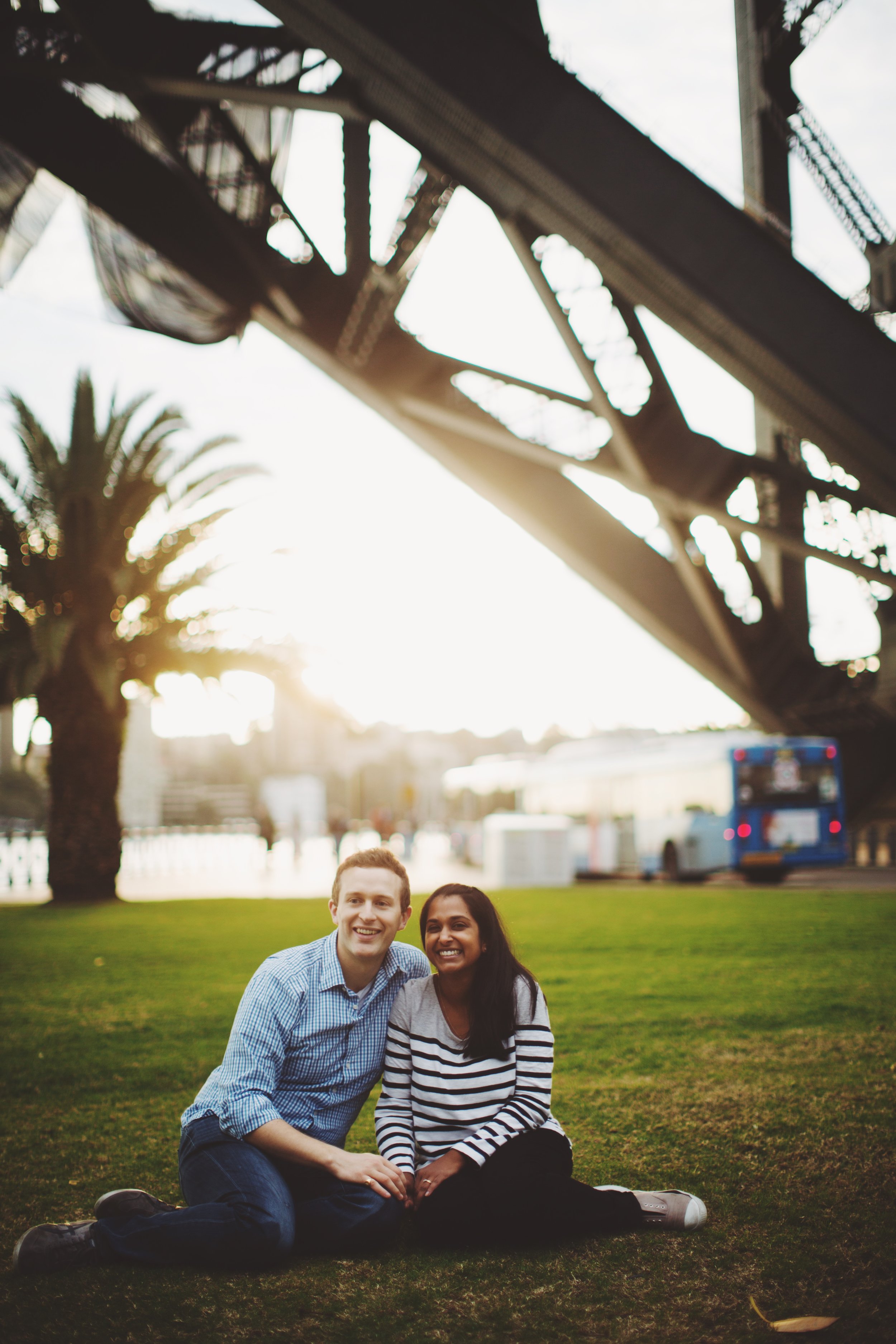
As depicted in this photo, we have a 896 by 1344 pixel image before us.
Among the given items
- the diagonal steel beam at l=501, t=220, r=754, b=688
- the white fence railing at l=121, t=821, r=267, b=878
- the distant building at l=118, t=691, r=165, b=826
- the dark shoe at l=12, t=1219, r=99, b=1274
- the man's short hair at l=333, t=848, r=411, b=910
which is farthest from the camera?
the distant building at l=118, t=691, r=165, b=826

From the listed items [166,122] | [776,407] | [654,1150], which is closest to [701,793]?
[776,407]

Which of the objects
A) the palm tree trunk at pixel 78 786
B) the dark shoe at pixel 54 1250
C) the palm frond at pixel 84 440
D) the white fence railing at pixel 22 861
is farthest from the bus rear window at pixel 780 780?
the dark shoe at pixel 54 1250

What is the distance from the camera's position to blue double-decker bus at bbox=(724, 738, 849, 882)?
19.1 meters

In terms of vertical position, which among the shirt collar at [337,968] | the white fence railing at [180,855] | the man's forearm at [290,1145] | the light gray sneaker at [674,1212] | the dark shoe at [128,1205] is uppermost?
the shirt collar at [337,968]

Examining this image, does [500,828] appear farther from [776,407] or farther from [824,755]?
[776,407]

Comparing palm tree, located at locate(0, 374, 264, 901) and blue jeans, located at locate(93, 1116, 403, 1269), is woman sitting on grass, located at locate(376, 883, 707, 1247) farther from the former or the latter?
palm tree, located at locate(0, 374, 264, 901)

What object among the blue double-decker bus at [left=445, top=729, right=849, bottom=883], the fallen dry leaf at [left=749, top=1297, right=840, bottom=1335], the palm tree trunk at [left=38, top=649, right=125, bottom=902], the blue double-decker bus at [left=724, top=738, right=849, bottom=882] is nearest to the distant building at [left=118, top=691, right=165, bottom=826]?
the blue double-decker bus at [left=445, top=729, right=849, bottom=883]

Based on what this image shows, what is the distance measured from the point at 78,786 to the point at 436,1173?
Answer: 14.4m

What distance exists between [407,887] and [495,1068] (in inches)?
23.8

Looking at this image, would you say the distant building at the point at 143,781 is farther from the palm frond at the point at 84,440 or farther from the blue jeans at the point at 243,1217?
the blue jeans at the point at 243,1217

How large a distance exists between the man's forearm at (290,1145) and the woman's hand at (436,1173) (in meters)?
0.26

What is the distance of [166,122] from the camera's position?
28.7ft

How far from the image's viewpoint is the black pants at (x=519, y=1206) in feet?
9.48

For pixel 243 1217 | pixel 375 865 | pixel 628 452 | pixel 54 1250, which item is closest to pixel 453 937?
pixel 375 865
